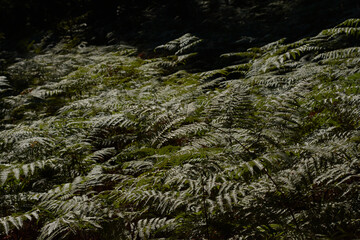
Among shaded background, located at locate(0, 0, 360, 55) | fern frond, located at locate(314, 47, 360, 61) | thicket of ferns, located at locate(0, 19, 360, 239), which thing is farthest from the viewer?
shaded background, located at locate(0, 0, 360, 55)

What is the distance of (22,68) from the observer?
19.7 feet

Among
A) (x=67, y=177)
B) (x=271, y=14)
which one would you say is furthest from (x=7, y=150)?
(x=271, y=14)

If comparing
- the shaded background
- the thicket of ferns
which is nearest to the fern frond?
the thicket of ferns

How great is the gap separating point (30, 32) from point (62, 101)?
10.9 metres

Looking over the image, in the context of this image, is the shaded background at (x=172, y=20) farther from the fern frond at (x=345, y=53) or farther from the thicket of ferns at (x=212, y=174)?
the thicket of ferns at (x=212, y=174)

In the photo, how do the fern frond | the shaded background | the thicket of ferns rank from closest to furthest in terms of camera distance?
the thicket of ferns, the fern frond, the shaded background

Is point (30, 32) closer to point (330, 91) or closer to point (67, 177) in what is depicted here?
point (67, 177)

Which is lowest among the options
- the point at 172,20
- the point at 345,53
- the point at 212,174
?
the point at 212,174

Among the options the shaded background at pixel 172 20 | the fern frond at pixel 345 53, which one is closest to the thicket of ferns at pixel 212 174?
the fern frond at pixel 345 53

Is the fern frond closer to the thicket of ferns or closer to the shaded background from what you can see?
the thicket of ferns

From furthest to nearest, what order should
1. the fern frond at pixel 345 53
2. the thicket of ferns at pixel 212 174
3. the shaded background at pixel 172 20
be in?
1. the shaded background at pixel 172 20
2. the fern frond at pixel 345 53
3. the thicket of ferns at pixel 212 174

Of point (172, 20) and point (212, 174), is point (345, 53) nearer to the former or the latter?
point (212, 174)

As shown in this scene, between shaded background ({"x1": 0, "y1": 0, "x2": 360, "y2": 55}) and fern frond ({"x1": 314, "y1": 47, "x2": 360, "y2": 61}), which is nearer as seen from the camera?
fern frond ({"x1": 314, "y1": 47, "x2": 360, "y2": 61})

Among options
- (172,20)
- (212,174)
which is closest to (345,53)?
(212,174)
